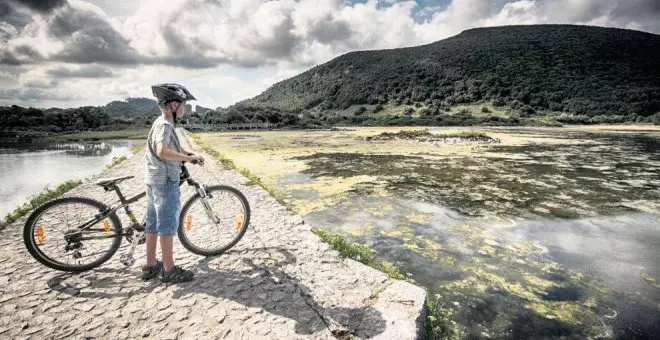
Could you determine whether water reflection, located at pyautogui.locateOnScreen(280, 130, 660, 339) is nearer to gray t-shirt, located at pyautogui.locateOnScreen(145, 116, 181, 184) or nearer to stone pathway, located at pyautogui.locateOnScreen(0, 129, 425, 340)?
stone pathway, located at pyautogui.locateOnScreen(0, 129, 425, 340)

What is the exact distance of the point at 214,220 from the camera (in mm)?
5227

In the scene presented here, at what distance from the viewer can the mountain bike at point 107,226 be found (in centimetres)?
442

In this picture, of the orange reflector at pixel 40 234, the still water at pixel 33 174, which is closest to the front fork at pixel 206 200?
the orange reflector at pixel 40 234

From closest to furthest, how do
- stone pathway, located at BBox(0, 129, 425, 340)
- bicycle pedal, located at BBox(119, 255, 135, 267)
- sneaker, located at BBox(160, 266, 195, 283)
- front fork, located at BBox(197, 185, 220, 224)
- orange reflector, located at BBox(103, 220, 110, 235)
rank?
stone pathway, located at BBox(0, 129, 425, 340)
sneaker, located at BBox(160, 266, 195, 283)
orange reflector, located at BBox(103, 220, 110, 235)
bicycle pedal, located at BBox(119, 255, 135, 267)
front fork, located at BBox(197, 185, 220, 224)

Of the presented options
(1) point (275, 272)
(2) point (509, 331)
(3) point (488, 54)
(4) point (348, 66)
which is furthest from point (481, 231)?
(4) point (348, 66)

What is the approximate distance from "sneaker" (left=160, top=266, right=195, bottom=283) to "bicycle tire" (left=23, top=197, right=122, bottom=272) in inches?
40.7

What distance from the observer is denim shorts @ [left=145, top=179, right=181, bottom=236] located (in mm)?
4102

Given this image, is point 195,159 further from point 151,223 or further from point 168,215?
point 151,223

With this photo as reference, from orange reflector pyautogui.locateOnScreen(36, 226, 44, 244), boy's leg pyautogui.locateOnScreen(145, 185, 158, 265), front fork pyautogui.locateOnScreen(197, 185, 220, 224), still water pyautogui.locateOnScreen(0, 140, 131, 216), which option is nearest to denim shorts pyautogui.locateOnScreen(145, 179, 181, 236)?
boy's leg pyautogui.locateOnScreen(145, 185, 158, 265)

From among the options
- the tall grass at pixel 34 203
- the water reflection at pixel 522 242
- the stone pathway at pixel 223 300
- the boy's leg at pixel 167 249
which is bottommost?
the water reflection at pixel 522 242

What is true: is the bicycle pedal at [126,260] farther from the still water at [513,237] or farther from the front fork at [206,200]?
the still water at [513,237]

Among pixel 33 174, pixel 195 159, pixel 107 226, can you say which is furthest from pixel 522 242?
pixel 33 174

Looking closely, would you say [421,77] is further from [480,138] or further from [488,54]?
[480,138]

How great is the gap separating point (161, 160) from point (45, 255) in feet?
7.19
